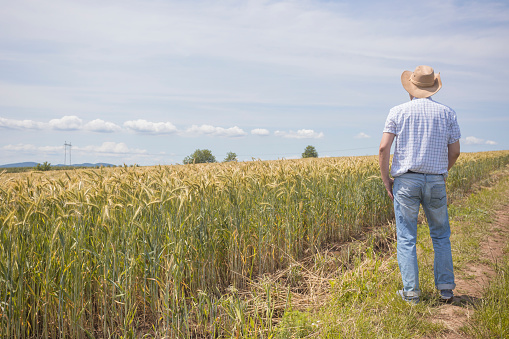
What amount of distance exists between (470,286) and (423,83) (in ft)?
8.12

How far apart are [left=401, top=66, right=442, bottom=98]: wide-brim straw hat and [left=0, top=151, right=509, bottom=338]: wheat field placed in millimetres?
1910

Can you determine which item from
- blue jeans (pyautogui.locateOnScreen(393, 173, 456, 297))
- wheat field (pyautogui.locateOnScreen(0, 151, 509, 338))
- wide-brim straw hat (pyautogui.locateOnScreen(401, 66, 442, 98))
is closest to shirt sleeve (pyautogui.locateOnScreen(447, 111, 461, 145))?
wide-brim straw hat (pyautogui.locateOnScreen(401, 66, 442, 98))

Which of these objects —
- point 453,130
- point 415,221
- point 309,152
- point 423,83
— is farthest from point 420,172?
point 309,152

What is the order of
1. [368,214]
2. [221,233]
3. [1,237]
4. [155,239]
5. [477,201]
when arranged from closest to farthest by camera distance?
[1,237], [155,239], [221,233], [368,214], [477,201]

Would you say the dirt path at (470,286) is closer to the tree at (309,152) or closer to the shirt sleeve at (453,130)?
the shirt sleeve at (453,130)

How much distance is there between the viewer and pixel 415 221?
3586 mm

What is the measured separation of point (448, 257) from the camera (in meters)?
3.66

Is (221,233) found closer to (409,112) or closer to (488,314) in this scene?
(409,112)

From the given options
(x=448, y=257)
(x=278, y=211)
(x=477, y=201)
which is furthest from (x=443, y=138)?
(x=477, y=201)

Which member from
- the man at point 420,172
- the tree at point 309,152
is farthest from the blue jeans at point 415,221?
the tree at point 309,152

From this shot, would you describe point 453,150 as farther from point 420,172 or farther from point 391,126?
point 391,126

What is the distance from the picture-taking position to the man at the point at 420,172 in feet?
11.6

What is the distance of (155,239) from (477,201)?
32.0ft

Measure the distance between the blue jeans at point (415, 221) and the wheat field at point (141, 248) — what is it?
1.46 meters
